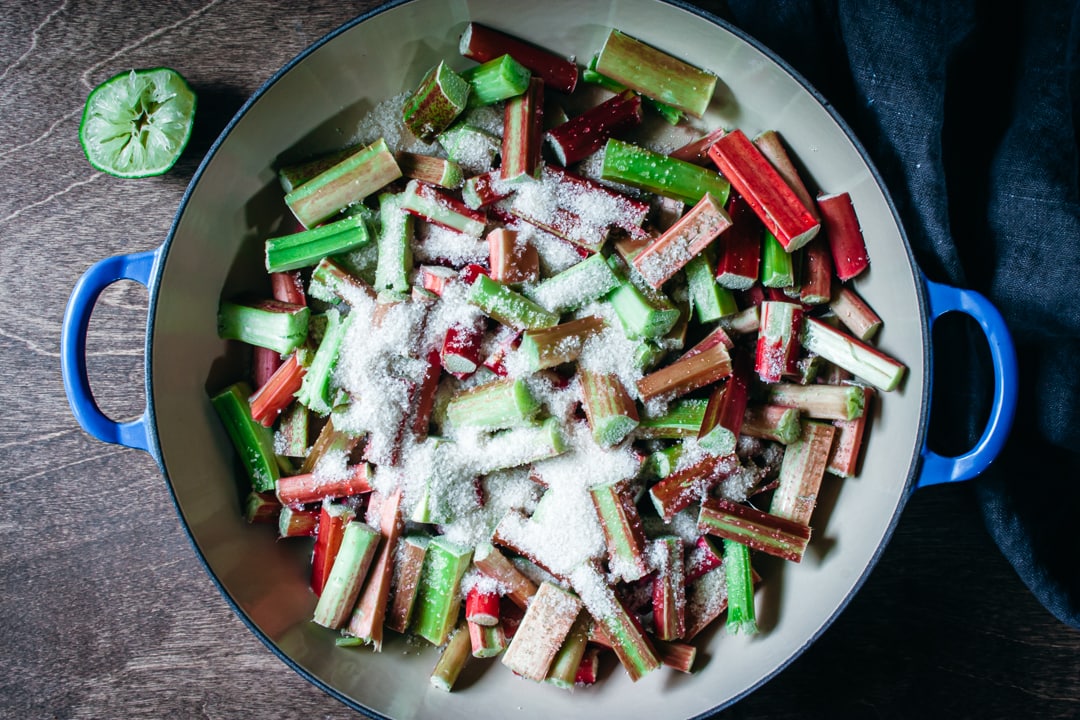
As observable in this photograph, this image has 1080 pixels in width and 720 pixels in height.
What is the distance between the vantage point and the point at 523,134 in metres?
1.58

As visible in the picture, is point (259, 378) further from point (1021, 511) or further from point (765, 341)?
point (1021, 511)

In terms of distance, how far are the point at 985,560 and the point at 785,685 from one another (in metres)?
0.56

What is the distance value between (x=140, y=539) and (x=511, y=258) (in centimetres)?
113

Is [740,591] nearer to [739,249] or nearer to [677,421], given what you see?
[677,421]

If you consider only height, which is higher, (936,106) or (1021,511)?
(936,106)

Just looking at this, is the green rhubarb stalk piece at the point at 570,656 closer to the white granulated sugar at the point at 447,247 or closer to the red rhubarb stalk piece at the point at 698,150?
the white granulated sugar at the point at 447,247

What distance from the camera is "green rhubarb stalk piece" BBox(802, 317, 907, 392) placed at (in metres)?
1.54

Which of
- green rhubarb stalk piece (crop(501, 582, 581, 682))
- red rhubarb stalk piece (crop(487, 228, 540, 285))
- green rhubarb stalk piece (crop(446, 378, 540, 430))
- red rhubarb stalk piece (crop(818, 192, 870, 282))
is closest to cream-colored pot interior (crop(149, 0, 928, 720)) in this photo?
red rhubarb stalk piece (crop(818, 192, 870, 282))

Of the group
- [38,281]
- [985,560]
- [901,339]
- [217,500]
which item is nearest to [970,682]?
[985,560]

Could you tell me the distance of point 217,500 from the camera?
166 centimetres

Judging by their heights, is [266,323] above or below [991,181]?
below

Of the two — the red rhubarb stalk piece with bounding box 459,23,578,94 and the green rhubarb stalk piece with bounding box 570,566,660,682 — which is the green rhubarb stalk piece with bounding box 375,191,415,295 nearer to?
the red rhubarb stalk piece with bounding box 459,23,578,94

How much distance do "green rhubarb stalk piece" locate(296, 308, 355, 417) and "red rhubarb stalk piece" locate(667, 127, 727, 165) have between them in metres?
0.81

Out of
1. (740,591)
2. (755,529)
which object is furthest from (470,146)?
(740,591)
